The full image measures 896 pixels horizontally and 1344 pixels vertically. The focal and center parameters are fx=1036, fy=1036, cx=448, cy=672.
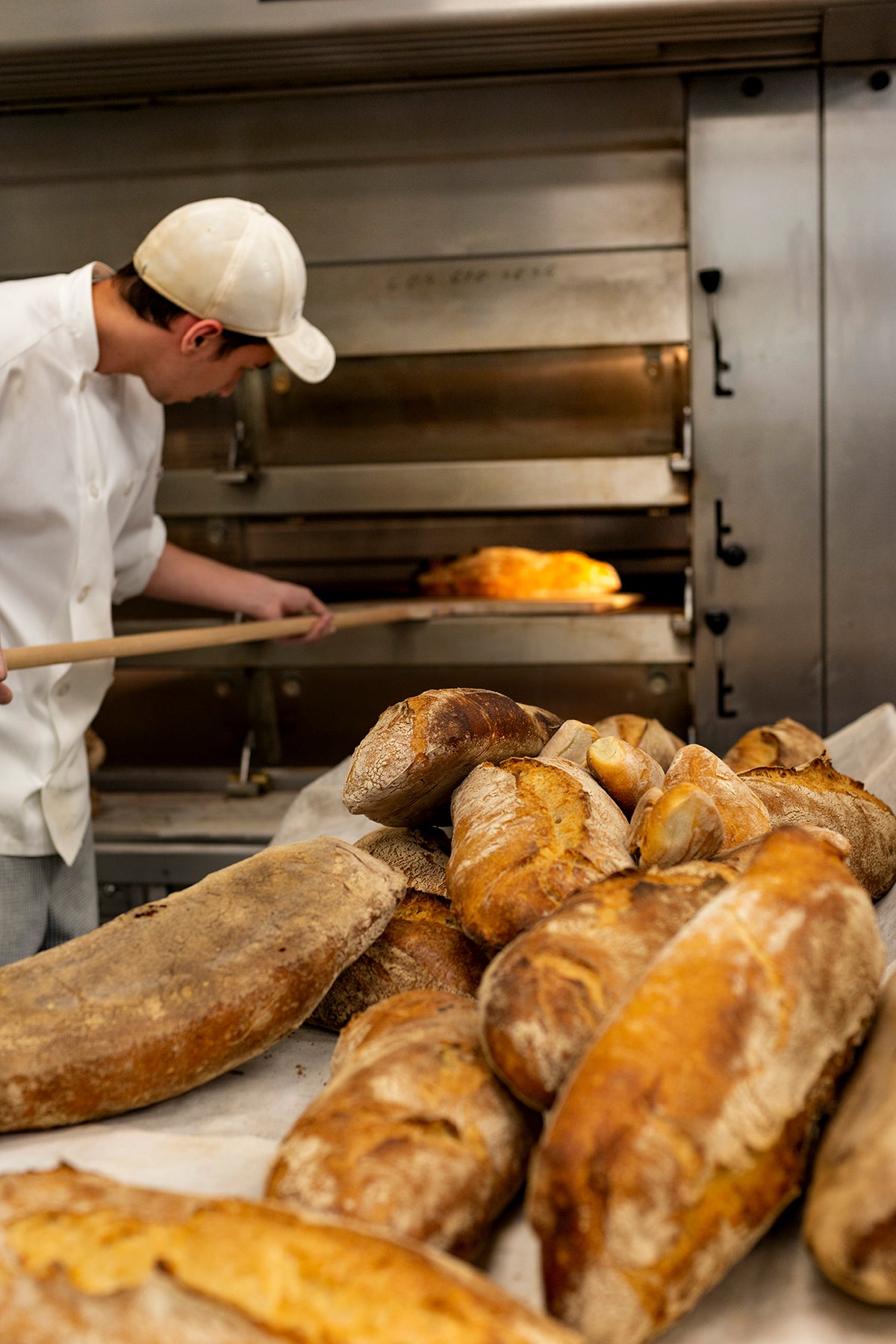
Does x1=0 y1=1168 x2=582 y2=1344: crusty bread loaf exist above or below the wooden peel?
below

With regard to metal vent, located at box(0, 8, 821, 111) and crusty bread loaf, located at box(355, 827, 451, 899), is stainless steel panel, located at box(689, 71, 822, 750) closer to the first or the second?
metal vent, located at box(0, 8, 821, 111)

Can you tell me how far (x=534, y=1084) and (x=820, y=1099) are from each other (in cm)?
19

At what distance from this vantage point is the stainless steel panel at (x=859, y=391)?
8.05 ft

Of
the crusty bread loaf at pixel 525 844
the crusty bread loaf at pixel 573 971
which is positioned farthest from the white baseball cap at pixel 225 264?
the crusty bread loaf at pixel 573 971

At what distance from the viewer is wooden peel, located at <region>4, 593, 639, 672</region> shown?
59.7 inches

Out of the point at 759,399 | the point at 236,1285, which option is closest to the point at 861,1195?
the point at 236,1285

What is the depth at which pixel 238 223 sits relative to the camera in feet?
5.67

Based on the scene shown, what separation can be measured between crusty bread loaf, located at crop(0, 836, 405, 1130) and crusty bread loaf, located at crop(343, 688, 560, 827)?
0.32 ft

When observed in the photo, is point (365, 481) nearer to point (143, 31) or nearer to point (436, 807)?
point (143, 31)

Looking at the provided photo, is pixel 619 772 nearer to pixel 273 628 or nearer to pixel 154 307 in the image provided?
pixel 273 628

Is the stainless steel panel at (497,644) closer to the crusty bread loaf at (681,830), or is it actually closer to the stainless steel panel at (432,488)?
the stainless steel panel at (432,488)

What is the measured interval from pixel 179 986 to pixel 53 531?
1.26 metres

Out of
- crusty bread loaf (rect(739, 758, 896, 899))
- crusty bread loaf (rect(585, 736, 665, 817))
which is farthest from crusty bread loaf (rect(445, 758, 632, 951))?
crusty bread loaf (rect(739, 758, 896, 899))

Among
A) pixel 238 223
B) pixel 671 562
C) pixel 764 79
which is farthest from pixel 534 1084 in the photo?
pixel 764 79
